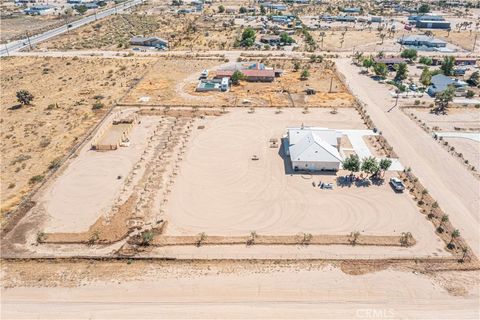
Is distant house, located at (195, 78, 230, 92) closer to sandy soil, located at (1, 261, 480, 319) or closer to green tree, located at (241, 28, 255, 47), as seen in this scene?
green tree, located at (241, 28, 255, 47)

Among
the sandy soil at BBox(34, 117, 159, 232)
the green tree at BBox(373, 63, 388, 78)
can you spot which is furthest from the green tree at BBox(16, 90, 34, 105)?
the green tree at BBox(373, 63, 388, 78)

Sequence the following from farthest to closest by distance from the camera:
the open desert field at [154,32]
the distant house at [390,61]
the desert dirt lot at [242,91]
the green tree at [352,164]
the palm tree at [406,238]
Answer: the open desert field at [154,32]
the distant house at [390,61]
the desert dirt lot at [242,91]
the green tree at [352,164]
the palm tree at [406,238]

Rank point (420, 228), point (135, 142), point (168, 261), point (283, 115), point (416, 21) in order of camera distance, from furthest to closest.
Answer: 1. point (416, 21)
2. point (283, 115)
3. point (135, 142)
4. point (420, 228)
5. point (168, 261)

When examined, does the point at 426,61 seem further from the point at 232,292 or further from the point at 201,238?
the point at 232,292

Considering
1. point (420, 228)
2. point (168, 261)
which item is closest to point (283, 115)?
point (420, 228)

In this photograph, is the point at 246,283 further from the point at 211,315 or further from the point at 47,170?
the point at 47,170

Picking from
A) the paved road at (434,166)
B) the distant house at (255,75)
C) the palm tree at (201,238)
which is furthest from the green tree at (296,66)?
the palm tree at (201,238)

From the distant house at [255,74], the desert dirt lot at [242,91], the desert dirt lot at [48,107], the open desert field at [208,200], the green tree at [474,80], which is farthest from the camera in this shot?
the distant house at [255,74]

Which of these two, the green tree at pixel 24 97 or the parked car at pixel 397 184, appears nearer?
the parked car at pixel 397 184

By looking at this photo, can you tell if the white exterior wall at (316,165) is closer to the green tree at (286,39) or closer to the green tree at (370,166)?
the green tree at (370,166)
